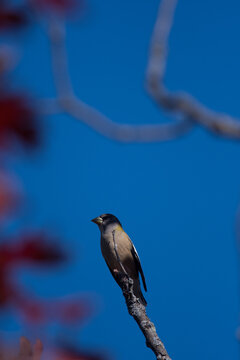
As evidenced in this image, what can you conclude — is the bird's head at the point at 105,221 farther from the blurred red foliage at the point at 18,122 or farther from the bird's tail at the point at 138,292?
the blurred red foliage at the point at 18,122

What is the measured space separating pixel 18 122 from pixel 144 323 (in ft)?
8.04

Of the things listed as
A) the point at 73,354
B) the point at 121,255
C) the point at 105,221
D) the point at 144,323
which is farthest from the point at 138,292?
the point at 73,354

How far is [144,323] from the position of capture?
9.55 feet

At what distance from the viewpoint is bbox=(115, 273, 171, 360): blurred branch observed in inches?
100

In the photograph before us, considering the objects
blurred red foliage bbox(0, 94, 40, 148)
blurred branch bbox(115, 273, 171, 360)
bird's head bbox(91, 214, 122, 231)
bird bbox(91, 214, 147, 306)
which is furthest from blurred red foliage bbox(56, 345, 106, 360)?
bird's head bbox(91, 214, 122, 231)

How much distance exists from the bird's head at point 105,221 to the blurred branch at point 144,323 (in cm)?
274

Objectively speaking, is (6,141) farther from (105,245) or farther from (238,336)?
(105,245)

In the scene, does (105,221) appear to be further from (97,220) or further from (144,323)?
(144,323)

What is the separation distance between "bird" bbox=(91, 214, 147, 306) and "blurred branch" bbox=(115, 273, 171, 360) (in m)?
2.28

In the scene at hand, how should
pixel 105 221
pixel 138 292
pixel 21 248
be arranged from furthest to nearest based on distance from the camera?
pixel 105 221
pixel 138 292
pixel 21 248

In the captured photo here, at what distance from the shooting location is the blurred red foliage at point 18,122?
710mm

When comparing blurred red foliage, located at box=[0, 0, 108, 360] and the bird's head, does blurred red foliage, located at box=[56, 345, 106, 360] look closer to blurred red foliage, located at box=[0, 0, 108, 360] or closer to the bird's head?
blurred red foliage, located at box=[0, 0, 108, 360]

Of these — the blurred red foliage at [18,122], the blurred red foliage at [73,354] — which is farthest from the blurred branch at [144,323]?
the blurred red foliage at [18,122]

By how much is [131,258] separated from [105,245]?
408mm
